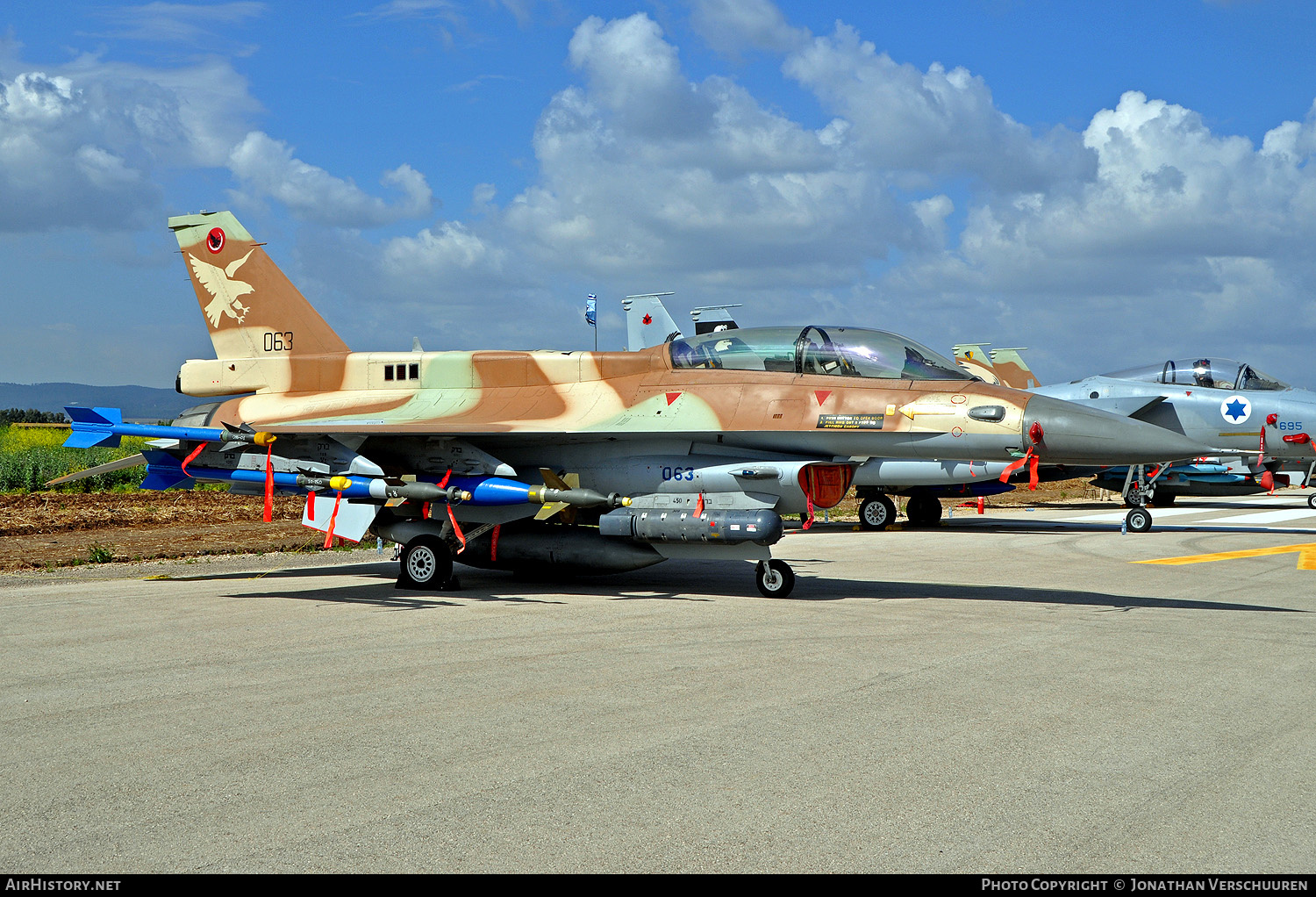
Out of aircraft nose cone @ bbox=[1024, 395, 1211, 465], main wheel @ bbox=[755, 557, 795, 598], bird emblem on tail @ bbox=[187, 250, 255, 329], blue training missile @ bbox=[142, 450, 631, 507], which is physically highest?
bird emblem on tail @ bbox=[187, 250, 255, 329]

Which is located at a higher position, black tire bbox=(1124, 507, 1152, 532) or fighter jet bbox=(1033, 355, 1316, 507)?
fighter jet bbox=(1033, 355, 1316, 507)

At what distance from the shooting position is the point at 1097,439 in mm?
9250

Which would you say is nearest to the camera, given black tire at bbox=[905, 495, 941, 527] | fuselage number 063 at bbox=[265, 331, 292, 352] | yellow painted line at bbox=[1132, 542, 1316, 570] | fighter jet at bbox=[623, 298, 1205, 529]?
fuselage number 063 at bbox=[265, 331, 292, 352]

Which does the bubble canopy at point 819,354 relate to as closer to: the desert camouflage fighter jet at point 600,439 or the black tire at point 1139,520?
the desert camouflage fighter jet at point 600,439

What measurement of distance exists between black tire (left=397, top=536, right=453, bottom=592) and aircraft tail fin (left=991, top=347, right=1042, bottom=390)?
2273cm

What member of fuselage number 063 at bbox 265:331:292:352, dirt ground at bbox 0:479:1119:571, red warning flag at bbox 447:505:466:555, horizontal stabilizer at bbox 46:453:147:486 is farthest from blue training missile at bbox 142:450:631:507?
dirt ground at bbox 0:479:1119:571

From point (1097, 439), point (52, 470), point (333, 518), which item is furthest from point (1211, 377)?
point (52, 470)

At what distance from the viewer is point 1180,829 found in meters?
3.99

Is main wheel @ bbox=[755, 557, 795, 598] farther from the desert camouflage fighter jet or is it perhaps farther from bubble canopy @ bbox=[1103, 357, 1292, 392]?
bubble canopy @ bbox=[1103, 357, 1292, 392]

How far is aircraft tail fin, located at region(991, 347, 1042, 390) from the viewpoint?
31.7 metres

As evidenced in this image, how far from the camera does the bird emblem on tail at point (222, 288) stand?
13.6 metres

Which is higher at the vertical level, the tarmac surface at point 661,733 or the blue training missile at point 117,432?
the blue training missile at point 117,432

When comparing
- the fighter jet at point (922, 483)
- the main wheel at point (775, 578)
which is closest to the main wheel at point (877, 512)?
the fighter jet at point (922, 483)

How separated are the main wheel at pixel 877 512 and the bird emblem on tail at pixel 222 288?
1248 cm
